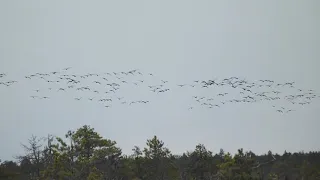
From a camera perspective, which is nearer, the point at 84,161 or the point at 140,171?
the point at 84,161

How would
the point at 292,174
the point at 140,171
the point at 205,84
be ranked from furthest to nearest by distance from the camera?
the point at 292,174, the point at 140,171, the point at 205,84

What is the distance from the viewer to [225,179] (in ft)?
125

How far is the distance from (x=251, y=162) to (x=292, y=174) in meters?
61.2

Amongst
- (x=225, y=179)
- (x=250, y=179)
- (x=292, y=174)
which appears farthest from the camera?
(x=292, y=174)

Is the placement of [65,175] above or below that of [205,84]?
below

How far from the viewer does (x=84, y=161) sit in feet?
126

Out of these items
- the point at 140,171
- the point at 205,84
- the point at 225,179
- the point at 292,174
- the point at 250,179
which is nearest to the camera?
the point at 205,84

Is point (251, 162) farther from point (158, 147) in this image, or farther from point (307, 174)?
point (307, 174)

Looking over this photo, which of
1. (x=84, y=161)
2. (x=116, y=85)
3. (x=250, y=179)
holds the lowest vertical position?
(x=250, y=179)

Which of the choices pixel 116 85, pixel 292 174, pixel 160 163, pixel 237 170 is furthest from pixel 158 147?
pixel 292 174

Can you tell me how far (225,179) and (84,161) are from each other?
14142mm

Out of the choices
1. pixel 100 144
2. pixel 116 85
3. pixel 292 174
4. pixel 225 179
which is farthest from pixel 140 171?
pixel 292 174

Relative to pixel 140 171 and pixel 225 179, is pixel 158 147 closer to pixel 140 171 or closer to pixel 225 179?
pixel 140 171

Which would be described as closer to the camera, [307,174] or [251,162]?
[251,162]
